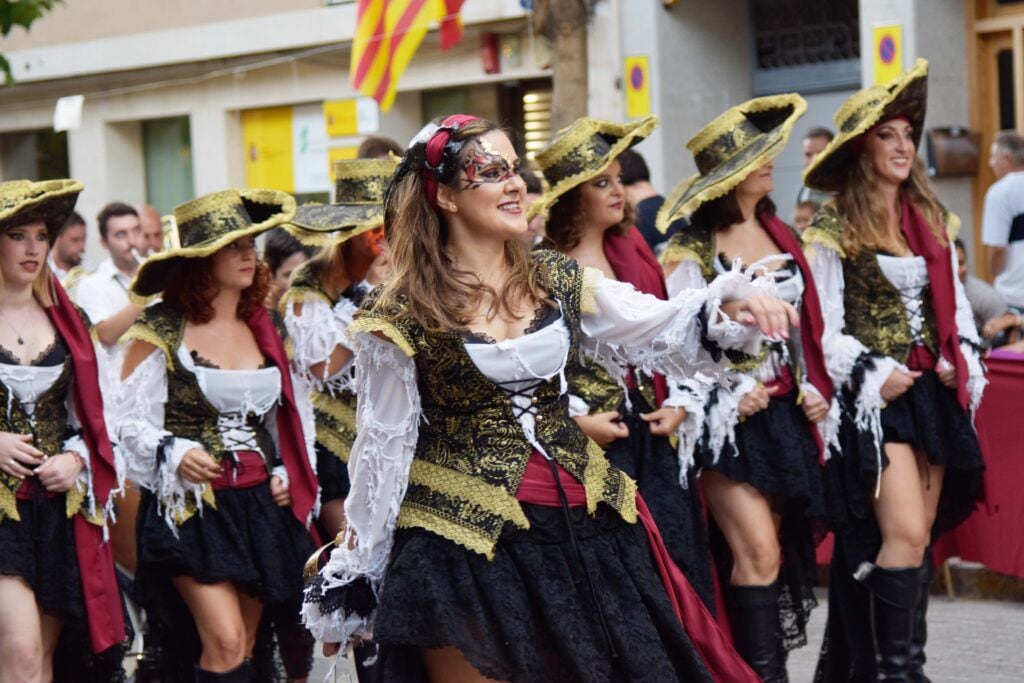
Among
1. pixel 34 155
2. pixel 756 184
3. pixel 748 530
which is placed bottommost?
pixel 748 530

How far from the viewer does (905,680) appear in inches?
263

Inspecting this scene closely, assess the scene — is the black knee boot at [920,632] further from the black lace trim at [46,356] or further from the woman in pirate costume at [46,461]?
the black lace trim at [46,356]

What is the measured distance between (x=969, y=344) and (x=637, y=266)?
53.8 inches

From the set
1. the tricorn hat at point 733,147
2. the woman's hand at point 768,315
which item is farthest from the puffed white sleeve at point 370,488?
the tricorn hat at point 733,147

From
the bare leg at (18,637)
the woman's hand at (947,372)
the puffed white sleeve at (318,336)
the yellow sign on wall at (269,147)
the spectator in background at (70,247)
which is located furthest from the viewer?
the yellow sign on wall at (269,147)

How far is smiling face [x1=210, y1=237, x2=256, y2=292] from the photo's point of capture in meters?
6.64

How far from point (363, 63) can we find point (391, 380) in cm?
769

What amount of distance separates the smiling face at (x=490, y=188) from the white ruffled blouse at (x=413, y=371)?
0.29 m

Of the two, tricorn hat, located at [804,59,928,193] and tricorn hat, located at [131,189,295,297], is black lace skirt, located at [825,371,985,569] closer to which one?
tricorn hat, located at [804,59,928,193]

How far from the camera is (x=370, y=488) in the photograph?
4.65m

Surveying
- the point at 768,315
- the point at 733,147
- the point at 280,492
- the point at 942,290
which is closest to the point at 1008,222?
the point at 942,290

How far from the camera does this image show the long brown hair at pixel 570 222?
6.71 metres

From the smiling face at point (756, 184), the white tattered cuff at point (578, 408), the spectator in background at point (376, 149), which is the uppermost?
the spectator in background at point (376, 149)

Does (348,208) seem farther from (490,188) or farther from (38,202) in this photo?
(490,188)
